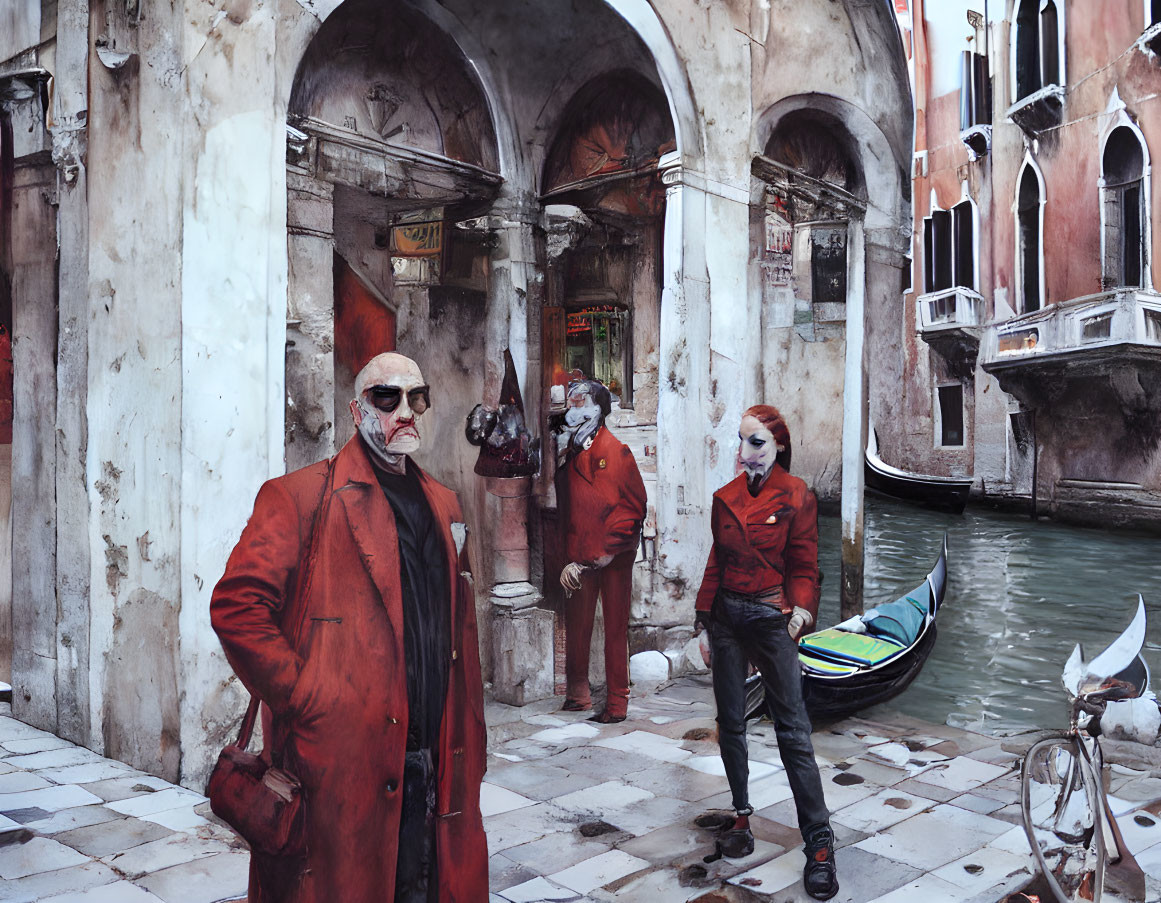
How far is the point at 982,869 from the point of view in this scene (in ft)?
12.4

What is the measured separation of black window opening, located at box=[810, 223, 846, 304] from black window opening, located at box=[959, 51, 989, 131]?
1.15 meters

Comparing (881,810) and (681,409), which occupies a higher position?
(681,409)

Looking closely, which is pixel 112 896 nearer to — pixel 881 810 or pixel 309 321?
pixel 309 321

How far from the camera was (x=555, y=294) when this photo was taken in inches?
266

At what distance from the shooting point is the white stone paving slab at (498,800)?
4.34 metres

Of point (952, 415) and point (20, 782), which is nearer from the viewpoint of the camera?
point (20, 782)

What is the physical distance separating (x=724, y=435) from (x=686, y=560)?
87 cm

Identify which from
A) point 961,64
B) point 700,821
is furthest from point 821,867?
point 961,64

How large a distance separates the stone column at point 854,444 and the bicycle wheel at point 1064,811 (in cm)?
330

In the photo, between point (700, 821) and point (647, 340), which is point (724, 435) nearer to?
point (647, 340)

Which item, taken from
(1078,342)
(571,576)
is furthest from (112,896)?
(1078,342)

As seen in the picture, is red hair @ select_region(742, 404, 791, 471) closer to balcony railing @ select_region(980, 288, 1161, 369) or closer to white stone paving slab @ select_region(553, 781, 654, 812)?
white stone paving slab @ select_region(553, 781, 654, 812)

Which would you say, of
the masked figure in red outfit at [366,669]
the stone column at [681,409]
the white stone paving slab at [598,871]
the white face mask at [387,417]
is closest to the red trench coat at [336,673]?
the masked figure in red outfit at [366,669]

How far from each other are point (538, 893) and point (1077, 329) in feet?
13.8
